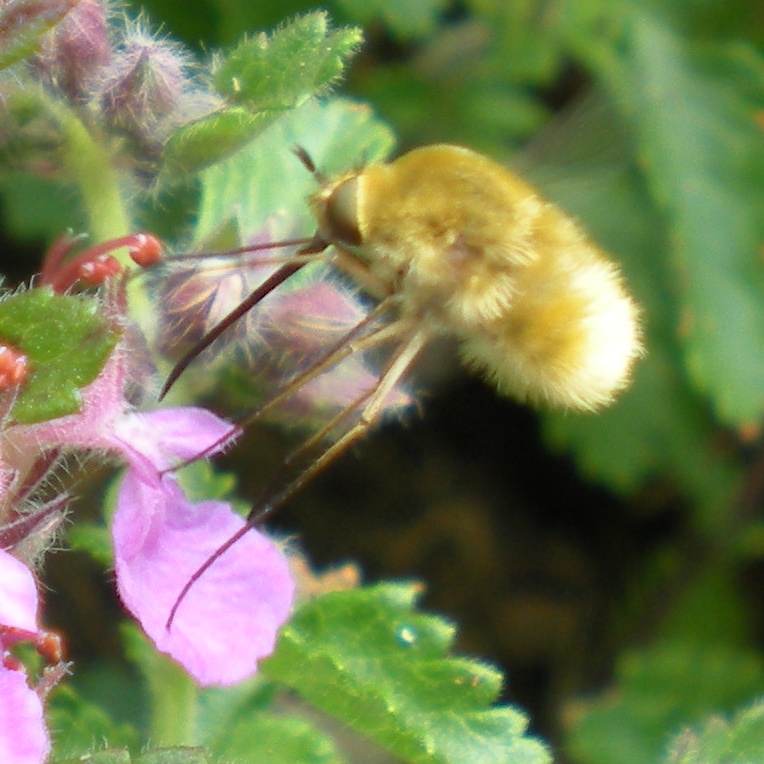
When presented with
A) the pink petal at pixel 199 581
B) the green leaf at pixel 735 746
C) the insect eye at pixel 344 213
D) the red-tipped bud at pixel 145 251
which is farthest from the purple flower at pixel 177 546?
the green leaf at pixel 735 746

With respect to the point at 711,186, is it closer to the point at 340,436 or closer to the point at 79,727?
the point at 340,436

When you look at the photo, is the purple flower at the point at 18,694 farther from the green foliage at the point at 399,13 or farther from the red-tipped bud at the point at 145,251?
the green foliage at the point at 399,13

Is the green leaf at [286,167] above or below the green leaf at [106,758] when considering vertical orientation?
above

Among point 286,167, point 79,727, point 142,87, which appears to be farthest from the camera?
point 286,167

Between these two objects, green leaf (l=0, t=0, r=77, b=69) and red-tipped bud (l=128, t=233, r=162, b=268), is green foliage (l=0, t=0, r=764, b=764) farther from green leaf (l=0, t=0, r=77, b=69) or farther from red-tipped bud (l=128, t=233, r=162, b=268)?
red-tipped bud (l=128, t=233, r=162, b=268)

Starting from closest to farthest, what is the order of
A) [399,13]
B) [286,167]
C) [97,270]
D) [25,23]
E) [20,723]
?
[20,723], [25,23], [97,270], [286,167], [399,13]

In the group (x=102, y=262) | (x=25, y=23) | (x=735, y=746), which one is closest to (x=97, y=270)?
(x=102, y=262)

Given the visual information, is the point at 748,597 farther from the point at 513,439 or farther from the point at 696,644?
the point at 513,439

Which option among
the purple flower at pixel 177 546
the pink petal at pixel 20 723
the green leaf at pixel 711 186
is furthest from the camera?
the green leaf at pixel 711 186
